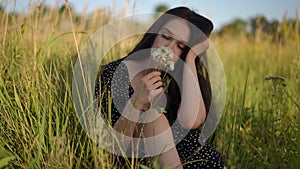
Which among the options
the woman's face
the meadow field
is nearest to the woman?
the woman's face

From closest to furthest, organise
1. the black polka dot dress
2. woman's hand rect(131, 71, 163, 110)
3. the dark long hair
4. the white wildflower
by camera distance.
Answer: the white wildflower < woman's hand rect(131, 71, 163, 110) < the black polka dot dress < the dark long hair

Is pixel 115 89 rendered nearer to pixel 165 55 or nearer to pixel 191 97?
pixel 191 97

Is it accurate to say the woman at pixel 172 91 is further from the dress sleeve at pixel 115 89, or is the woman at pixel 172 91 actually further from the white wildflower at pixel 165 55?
the white wildflower at pixel 165 55

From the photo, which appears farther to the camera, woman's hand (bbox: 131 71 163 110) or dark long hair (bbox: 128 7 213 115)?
dark long hair (bbox: 128 7 213 115)

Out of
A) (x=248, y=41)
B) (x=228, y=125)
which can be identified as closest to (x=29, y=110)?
(x=228, y=125)

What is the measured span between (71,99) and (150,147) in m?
0.32

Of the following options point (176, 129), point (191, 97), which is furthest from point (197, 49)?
point (176, 129)

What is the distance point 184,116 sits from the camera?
1587mm

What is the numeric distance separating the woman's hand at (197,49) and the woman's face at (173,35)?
2.3 inches

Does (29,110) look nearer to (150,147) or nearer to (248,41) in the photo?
(150,147)

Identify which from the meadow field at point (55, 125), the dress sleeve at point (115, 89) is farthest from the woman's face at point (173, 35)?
the meadow field at point (55, 125)

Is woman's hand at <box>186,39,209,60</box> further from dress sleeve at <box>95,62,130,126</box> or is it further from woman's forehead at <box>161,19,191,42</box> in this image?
dress sleeve at <box>95,62,130,126</box>

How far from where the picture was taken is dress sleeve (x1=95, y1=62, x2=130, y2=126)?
5.11 feet

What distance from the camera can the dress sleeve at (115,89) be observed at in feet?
5.11
